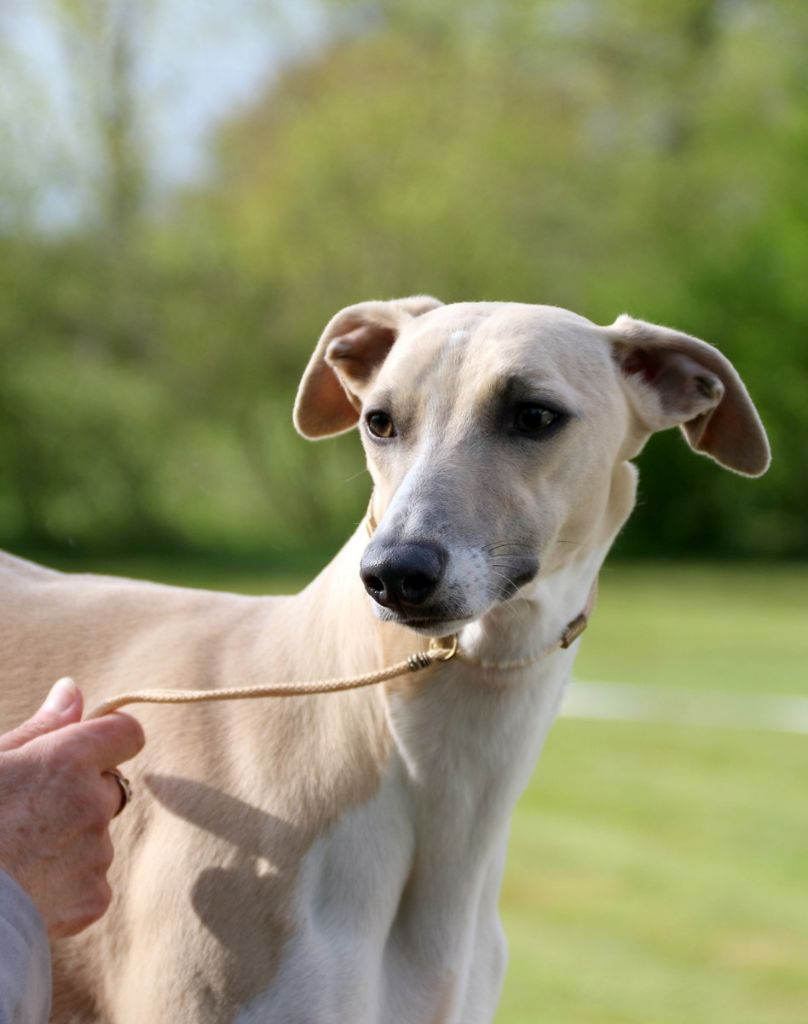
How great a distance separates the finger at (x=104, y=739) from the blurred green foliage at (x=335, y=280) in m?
20.0

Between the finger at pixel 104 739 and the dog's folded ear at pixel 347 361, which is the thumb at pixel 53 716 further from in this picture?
the dog's folded ear at pixel 347 361

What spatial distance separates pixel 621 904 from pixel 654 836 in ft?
4.22

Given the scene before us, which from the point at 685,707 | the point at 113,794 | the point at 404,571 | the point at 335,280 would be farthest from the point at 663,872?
the point at 335,280

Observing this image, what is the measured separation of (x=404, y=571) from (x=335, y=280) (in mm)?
23673

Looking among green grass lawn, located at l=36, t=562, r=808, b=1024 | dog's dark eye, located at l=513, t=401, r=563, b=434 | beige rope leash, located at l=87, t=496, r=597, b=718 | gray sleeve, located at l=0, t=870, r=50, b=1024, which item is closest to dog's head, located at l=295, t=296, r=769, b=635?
dog's dark eye, located at l=513, t=401, r=563, b=434

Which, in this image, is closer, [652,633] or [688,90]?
[652,633]

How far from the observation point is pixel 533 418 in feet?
8.01

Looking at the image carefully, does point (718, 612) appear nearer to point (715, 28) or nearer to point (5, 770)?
point (5, 770)

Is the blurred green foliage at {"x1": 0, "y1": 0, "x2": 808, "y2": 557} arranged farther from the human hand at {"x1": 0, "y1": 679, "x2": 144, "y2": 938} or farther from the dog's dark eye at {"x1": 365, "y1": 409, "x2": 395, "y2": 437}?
the human hand at {"x1": 0, "y1": 679, "x2": 144, "y2": 938}

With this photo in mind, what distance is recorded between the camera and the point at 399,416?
2.45 meters

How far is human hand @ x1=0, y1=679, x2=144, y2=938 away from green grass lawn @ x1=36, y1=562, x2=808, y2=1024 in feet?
9.51

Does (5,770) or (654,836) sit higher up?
(5,770)

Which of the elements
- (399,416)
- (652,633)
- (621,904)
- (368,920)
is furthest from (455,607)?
(652,633)

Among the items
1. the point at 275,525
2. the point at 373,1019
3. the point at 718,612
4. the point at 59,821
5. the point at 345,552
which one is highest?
the point at 345,552
